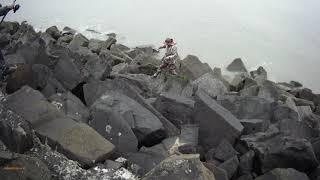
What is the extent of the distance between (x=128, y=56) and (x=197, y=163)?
596 inches

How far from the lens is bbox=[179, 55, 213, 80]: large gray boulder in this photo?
17.6 metres

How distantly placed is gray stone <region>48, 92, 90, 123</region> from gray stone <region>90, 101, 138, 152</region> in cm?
52

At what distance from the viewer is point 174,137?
9.38m

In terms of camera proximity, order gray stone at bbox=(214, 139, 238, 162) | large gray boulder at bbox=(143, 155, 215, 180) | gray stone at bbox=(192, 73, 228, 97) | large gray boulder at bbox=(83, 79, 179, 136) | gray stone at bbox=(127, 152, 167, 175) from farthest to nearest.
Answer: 1. gray stone at bbox=(192, 73, 228, 97)
2. large gray boulder at bbox=(83, 79, 179, 136)
3. gray stone at bbox=(214, 139, 238, 162)
4. gray stone at bbox=(127, 152, 167, 175)
5. large gray boulder at bbox=(143, 155, 215, 180)

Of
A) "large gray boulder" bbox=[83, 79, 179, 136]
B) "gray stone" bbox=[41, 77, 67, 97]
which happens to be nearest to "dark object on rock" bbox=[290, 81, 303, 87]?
"large gray boulder" bbox=[83, 79, 179, 136]

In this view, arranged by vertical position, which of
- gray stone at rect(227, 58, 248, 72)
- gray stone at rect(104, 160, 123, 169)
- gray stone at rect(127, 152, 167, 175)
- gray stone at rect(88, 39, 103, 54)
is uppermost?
gray stone at rect(104, 160, 123, 169)

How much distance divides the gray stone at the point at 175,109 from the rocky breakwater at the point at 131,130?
0.08 ft

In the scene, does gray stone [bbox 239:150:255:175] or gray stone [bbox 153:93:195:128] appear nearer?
gray stone [bbox 239:150:255:175]

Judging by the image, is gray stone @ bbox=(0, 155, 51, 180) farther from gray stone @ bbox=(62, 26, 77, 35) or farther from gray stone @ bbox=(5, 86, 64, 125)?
gray stone @ bbox=(62, 26, 77, 35)

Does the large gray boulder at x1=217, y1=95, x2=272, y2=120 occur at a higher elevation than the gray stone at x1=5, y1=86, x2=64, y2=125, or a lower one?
lower

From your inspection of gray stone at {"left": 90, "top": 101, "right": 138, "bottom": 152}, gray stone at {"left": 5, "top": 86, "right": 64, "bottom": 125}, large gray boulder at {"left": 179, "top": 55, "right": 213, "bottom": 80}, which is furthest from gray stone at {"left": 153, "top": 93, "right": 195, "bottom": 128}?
large gray boulder at {"left": 179, "top": 55, "right": 213, "bottom": 80}

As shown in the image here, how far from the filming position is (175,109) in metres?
10.7

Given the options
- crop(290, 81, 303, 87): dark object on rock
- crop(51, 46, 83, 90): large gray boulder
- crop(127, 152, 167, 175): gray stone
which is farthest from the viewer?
crop(290, 81, 303, 87): dark object on rock

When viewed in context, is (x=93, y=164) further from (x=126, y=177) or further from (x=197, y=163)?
(x=197, y=163)
